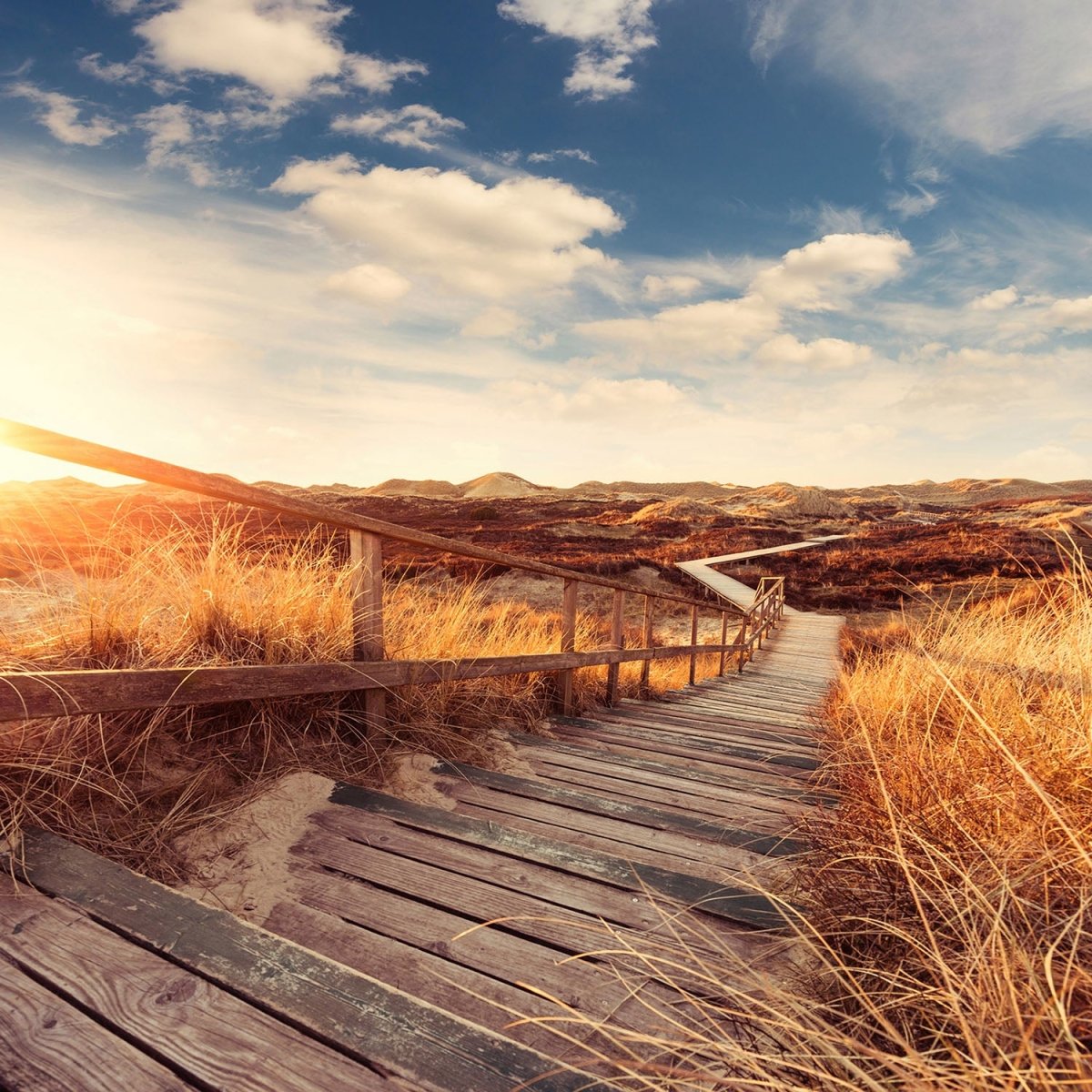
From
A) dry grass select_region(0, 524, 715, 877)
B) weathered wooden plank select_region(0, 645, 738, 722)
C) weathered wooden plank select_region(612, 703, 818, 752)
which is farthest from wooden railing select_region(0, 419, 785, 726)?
weathered wooden plank select_region(612, 703, 818, 752)

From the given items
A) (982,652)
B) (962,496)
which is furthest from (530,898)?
(962,496)

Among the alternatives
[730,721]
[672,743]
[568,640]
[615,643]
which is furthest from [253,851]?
[730,721]

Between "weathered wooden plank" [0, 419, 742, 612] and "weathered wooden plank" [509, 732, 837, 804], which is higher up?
"weathered wooden plank" [0, 419, 742, 612]

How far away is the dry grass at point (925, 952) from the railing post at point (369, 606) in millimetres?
1600

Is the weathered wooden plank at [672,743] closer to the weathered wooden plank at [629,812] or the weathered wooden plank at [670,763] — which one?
the weathered wooden plank at [670,763]

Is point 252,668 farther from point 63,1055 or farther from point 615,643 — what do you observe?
point 615,643

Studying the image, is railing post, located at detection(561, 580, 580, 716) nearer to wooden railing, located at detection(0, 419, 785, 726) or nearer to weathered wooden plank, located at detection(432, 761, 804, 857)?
wooden railing, located at detection(0, 419, 785, 726)

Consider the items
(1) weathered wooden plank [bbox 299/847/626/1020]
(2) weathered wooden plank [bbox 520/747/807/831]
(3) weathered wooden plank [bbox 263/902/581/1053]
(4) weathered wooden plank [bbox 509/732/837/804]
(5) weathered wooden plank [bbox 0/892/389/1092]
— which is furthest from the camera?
(4) weathered wooden plank [bbox 509/732/837/804]

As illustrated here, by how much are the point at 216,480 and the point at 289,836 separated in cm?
119

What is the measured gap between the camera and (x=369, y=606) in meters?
3.07

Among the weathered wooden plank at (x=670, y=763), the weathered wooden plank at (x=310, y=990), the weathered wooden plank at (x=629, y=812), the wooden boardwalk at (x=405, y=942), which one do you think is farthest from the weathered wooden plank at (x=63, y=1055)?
the weathered wooden plank at (x=670, y=763)

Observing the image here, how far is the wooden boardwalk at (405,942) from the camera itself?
123 centimetres

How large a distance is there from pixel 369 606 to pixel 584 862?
1.42 metres

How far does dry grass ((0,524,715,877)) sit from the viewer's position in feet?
6.70
